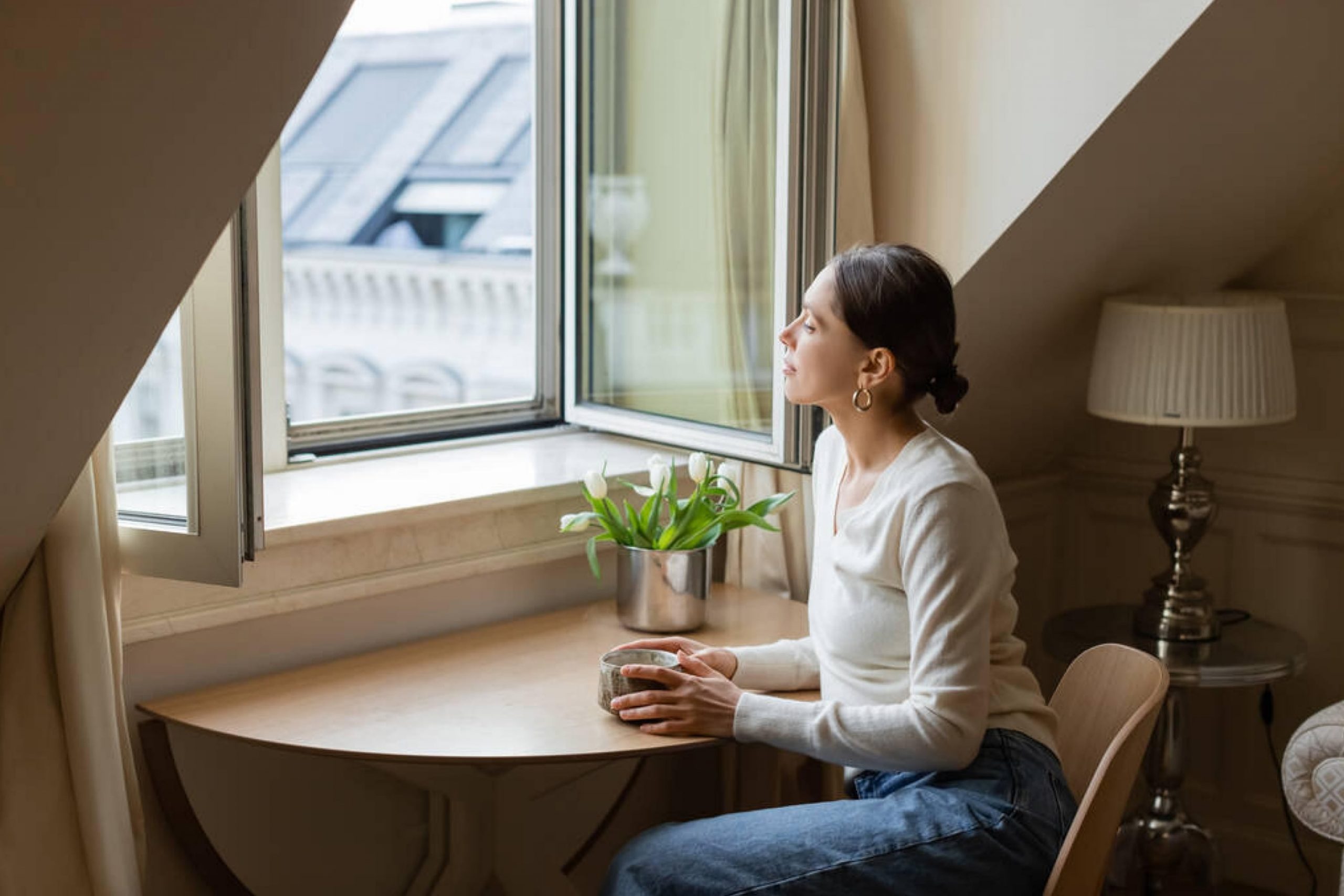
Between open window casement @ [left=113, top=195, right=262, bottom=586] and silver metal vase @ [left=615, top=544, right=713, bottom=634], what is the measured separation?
26.0 inches

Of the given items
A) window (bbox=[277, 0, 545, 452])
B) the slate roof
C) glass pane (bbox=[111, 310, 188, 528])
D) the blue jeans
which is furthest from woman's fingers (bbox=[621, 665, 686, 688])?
the slate roof

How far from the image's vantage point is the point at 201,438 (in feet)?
6.12

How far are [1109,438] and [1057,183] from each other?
1.13 m

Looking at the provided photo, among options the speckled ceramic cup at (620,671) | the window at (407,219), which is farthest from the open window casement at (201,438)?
the window at (407,219)

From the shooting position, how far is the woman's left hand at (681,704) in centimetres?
192

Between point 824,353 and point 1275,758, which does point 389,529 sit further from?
point 1275,758

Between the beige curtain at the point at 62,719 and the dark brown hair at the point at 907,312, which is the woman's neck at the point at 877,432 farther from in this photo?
the beige curtain at the point at 62,719

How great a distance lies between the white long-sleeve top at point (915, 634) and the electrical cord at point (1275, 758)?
1.45m

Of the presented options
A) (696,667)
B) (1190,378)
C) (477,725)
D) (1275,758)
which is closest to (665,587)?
(696,667)

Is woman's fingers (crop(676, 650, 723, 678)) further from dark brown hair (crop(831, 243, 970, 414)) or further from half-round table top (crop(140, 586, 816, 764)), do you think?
dark brown hair (crop(831, 243, 970, 414))

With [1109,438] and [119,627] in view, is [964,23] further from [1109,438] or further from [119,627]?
[119,627]

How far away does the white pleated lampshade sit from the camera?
2703 millimetres

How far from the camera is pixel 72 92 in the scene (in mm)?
1207

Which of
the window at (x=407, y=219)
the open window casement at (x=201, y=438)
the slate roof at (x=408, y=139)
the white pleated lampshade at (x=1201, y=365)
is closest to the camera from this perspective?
the open window casement at (x=201, y=438)
